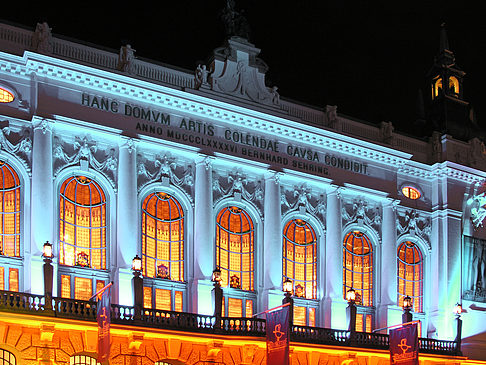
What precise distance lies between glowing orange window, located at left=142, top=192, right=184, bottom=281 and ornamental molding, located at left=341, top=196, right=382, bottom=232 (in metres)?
8.33

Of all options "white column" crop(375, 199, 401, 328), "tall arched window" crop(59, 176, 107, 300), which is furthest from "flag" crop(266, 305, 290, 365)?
"white column" crop(375, 199, 401, 328)

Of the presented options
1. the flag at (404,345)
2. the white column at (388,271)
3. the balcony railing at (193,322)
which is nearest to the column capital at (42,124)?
the balcony railing at (193,322)

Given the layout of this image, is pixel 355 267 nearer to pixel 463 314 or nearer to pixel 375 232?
pixel 375 232

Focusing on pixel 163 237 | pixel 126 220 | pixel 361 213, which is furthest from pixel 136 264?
pixel 361 213

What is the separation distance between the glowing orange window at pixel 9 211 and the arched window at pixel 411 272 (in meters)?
18.6

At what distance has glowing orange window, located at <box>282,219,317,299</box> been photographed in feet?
126

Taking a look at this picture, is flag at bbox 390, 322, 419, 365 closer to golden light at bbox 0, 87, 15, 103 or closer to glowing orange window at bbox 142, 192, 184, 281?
glowing orange window at bbox 142, 192, 184, 281

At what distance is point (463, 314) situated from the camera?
138 ft

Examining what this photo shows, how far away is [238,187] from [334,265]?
5686 millimetres

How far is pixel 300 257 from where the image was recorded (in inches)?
1537

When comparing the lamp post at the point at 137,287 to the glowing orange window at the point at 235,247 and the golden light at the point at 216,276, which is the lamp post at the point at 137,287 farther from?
the glowing orange window at the point at 235,247

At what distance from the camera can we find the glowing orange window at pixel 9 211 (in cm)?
3198

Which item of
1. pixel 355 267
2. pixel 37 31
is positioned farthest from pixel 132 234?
pixel 355 267

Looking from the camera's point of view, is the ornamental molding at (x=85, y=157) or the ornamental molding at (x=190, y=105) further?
the ornamental molding at (x=85, y=157)
